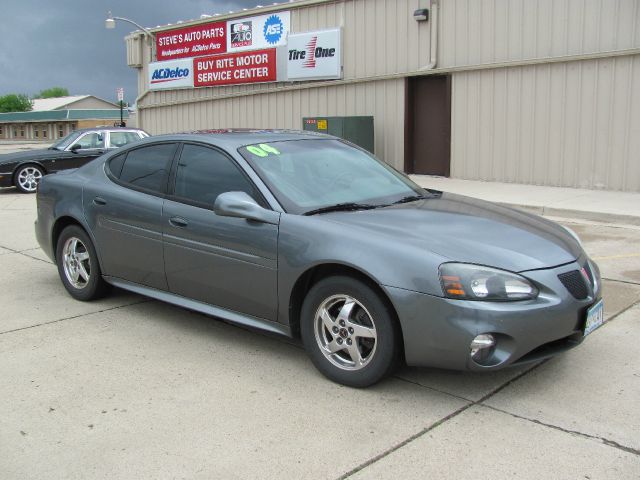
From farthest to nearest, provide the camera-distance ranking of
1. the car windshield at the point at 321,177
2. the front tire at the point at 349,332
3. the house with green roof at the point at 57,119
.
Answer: the house with green roof at the point at 57,119 < the car windshield at the point at 321,177 < the front tire at the point at 349,332

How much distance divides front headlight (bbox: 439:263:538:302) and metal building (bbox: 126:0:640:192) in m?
10.9

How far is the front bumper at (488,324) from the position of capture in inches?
138

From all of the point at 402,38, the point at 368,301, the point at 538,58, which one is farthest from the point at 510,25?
the point at 368,301

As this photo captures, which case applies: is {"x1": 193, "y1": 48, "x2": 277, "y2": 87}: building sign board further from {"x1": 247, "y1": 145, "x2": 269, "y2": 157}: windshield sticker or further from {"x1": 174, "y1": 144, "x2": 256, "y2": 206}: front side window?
{"x1": 247, "y1": 145, "x2": 269, "y2": 157}: windshield sticker

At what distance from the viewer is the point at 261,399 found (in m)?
3.87

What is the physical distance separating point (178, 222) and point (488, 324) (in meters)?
2.34

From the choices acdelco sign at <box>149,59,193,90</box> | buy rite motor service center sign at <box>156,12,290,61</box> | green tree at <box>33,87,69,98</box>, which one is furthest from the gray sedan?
green tree at <box>33,87,69,98</box>

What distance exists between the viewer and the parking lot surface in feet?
10.3

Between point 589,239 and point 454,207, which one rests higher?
point 454,207

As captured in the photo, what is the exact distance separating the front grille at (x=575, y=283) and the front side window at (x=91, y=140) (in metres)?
13.3

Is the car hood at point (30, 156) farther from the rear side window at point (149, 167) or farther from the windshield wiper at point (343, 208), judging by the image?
the windshield wiper at point (343, 208)

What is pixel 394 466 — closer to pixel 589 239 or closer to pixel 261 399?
pixel 261 399

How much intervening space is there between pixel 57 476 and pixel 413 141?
1494cm

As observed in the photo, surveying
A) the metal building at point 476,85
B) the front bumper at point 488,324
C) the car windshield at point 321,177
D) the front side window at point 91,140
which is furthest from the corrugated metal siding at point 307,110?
the front bumper at point 488,324
